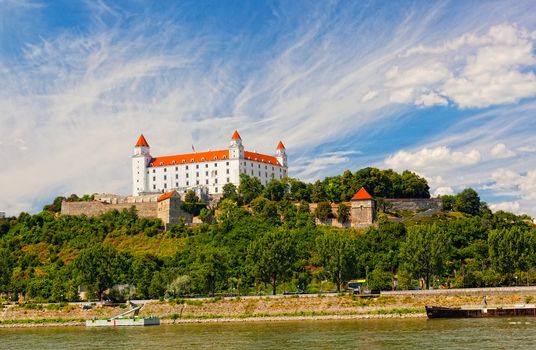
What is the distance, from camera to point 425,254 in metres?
65.6

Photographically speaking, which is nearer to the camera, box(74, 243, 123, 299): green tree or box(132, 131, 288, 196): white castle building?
box(74, 243, 123, 299): green tree

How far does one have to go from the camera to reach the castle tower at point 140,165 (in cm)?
11738

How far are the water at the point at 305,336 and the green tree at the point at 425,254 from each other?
11719 millimetres

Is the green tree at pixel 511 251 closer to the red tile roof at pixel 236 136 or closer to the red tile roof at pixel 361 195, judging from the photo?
the red tile roof at pixel 361 195

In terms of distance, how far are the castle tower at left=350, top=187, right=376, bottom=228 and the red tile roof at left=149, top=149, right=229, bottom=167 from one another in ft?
89.9

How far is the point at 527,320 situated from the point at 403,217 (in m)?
46.7

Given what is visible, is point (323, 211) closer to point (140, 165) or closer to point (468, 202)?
point (468, 202)

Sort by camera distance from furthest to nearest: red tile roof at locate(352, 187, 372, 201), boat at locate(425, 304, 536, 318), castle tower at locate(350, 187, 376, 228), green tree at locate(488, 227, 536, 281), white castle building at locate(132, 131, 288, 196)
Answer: white castle building at locate(132, 131, 288, 196) < red tile roof at locate(352, 187, 372, 201) < castle tower at locate(350, 187, 376, 228) < green tree at locate(488, 227, 536, 281) < boat at locate(425, 304, 536, 318)

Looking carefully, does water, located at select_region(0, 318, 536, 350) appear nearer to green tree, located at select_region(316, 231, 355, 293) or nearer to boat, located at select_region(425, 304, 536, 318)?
boat, located at select_region(425, 304, 536, 318)

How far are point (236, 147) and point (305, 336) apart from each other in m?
69.6

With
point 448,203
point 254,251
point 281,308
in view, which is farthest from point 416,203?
point 281,308

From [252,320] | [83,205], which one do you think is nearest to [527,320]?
[252,320]

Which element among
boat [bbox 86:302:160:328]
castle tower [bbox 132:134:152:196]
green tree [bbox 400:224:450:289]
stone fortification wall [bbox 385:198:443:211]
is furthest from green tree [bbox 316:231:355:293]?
castle tower [bbox 132:134:152:196]

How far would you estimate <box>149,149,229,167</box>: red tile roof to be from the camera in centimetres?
11481
